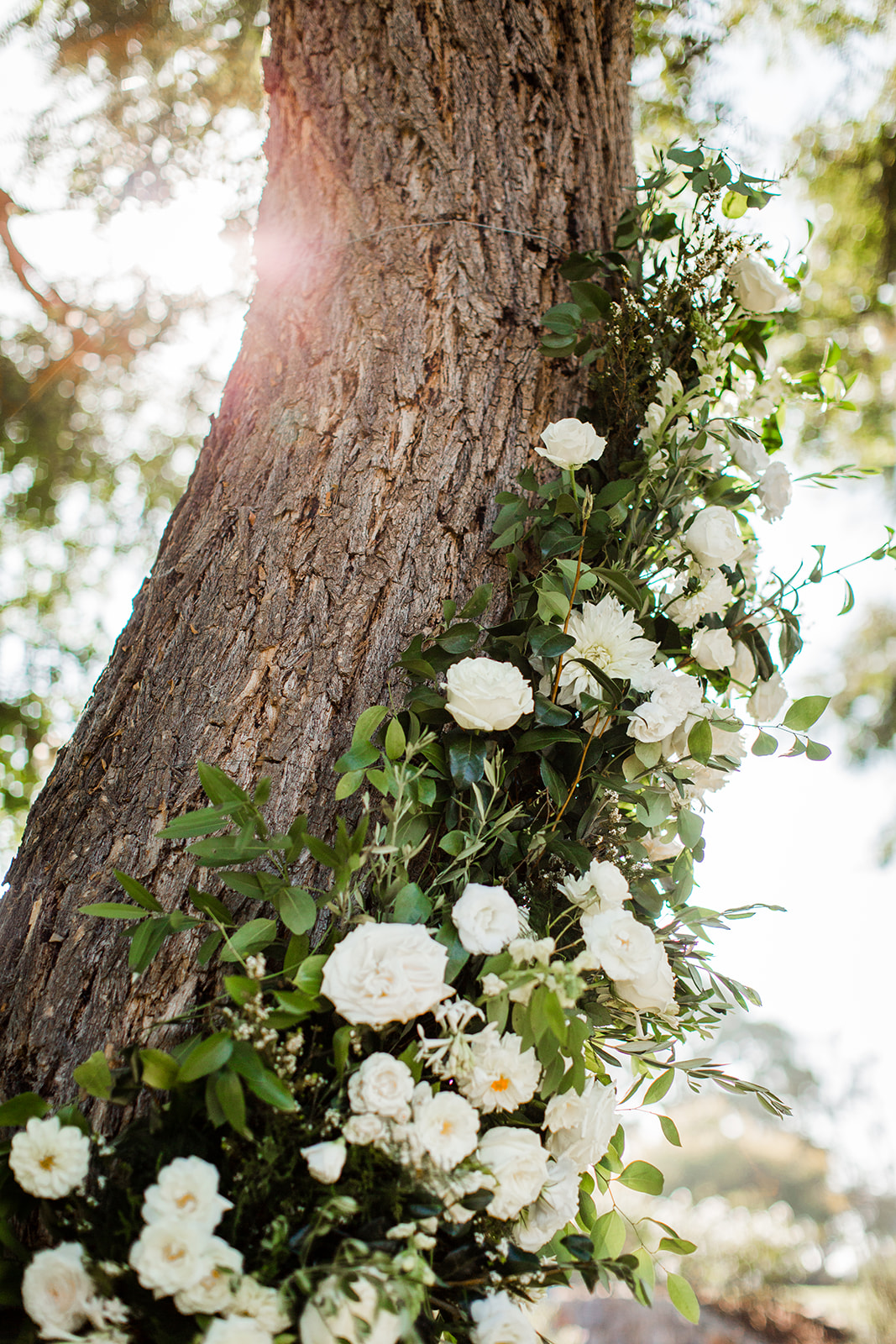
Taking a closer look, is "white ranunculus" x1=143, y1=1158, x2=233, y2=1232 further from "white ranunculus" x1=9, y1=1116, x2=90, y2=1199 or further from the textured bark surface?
the textured bark surface

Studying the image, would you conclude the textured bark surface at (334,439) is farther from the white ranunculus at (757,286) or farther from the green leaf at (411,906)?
the white ranunculus at (757,286)

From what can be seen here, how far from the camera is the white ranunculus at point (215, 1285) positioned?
0.62 m

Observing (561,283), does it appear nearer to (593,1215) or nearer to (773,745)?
(773,745)

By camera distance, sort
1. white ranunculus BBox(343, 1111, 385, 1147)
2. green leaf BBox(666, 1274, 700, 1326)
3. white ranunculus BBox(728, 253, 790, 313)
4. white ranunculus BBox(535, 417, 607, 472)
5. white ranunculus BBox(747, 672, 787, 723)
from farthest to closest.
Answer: white ranunculus BBox(728, 253, 790, 313)
white ranunculus BBox(747, 672, 787, 723)
white ranunculus BBox(535, 417, 607, 472)
green leaf BBox(666, 1274, 700, 1326)
white ranunculus BBox(343, 1111, 385, 1147)

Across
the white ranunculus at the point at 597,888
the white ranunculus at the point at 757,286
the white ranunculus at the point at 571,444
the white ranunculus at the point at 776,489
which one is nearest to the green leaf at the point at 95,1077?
the white ranunculus at the point at 597,888

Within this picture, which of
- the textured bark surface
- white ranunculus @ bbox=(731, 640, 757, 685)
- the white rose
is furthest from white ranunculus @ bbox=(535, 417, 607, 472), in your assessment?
the white rose

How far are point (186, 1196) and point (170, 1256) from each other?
0.04 meters

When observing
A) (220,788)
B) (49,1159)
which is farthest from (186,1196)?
(220,788)

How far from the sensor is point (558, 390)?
1347 mm

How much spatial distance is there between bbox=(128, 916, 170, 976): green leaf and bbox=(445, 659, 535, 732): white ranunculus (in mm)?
438

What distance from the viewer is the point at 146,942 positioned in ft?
2.85

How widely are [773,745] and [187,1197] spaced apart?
36.1 inches

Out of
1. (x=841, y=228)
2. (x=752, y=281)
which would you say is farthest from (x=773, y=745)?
(x=841, y=228)

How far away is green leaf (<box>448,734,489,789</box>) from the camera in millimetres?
915
